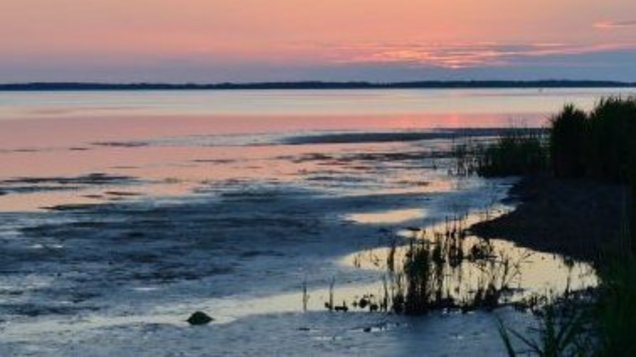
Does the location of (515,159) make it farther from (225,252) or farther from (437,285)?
(437,285)

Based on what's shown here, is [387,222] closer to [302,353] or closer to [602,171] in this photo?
[602,171]

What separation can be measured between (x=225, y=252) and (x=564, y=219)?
725 centimetres

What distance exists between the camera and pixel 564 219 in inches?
860

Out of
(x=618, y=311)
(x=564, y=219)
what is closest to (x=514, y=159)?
(x=564, y=219)

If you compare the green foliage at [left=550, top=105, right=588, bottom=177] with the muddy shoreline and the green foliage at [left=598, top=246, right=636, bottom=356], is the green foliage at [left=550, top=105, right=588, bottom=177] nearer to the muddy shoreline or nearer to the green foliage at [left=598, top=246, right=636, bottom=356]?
the muddy shoreline

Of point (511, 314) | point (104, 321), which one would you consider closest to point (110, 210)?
point (104, 321)

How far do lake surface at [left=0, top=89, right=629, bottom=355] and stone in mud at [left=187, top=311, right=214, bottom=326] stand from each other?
4.1 inches

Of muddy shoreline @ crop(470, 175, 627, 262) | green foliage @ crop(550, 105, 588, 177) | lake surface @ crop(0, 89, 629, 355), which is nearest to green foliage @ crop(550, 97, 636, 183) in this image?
green foliage @ crop(550, 105, 588, 177)

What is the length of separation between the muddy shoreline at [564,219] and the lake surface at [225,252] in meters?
0.66

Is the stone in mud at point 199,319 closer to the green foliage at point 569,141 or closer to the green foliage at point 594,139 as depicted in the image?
the green foliage at point 594,139

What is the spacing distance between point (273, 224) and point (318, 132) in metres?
39.0

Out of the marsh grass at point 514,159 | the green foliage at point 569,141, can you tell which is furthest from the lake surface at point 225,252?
the green foliage at point 569,141

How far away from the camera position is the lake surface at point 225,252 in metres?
12.0

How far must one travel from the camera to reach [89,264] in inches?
661
